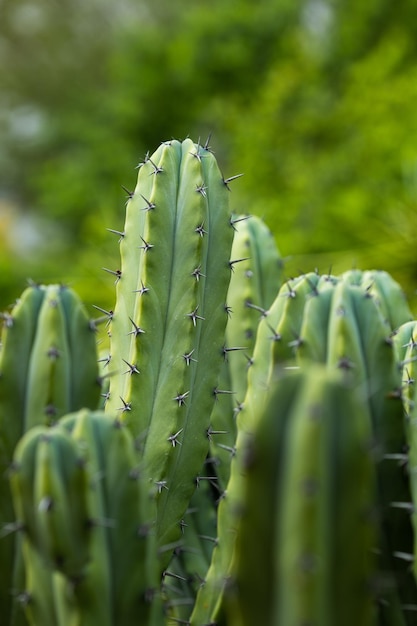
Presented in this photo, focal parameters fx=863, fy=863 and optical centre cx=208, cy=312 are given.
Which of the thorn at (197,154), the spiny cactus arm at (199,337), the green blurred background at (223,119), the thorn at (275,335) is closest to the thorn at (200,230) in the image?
the spiny cactus arm at (199,337)

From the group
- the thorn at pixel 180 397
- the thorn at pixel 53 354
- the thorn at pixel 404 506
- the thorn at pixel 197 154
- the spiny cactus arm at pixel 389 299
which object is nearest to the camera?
the thorn at pixel 404 506

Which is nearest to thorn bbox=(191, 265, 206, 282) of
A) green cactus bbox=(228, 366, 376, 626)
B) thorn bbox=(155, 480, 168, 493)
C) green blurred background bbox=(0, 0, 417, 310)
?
thorn bbox=(155, 480, 168, 493)

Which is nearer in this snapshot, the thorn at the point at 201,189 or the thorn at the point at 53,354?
the thorn at the point at 53,354

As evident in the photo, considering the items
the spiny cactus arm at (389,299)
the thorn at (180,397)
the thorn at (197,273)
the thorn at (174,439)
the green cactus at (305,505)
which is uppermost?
the spiny cactus arm at (389,299)

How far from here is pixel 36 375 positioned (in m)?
1.42

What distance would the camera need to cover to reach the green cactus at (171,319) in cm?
163

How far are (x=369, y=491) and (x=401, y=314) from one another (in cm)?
102

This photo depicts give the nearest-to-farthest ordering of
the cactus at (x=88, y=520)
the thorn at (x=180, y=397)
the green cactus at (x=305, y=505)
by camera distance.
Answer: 1. the green cactus at (x=305, y=505)
2. the cactus at (x=88, y=520)
3. the thorn at (x=180, y=397)

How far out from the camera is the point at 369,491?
1.07 metres

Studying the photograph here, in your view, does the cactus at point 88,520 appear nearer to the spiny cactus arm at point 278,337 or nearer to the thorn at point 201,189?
the spiny cactus arm at point 278,337

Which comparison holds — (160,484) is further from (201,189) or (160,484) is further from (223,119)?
(223,119)

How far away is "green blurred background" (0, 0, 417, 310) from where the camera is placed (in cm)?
924

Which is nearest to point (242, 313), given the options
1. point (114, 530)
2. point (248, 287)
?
point (248, 287)

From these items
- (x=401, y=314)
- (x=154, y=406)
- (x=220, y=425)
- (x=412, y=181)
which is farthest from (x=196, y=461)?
(x=412, y=181)
